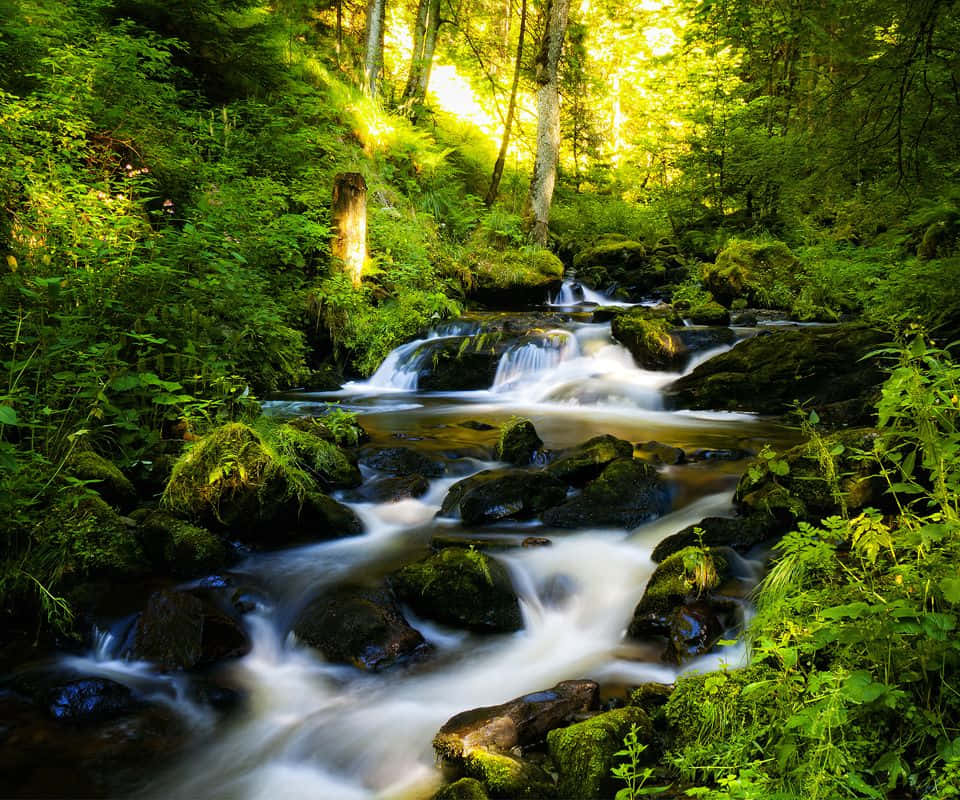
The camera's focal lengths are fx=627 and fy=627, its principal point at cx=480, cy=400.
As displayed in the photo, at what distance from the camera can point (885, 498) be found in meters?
3.71

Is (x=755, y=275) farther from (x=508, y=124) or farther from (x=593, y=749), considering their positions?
(x=593, y=749)

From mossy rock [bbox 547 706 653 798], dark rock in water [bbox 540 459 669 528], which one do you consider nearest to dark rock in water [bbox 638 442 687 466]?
dark rock in water [bbox 540 459 669 528]

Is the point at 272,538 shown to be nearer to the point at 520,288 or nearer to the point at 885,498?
the point at 885,498

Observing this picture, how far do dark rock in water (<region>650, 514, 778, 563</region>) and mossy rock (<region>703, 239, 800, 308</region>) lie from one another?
8.80 m

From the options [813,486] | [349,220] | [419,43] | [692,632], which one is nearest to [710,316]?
[349,220]

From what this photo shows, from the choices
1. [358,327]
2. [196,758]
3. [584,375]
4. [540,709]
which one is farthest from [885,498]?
[358,327]

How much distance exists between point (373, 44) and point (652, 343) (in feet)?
31.0

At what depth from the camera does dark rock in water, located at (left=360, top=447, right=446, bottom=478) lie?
595cm

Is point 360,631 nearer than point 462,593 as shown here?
Yes

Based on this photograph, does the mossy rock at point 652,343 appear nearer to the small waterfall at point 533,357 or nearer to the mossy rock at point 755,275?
the small waterfall at point 533,357

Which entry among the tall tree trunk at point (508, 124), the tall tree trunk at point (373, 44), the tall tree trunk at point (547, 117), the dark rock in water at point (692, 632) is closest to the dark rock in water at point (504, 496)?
the dark rock in water at point (692, 632)

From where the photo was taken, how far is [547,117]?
1408 centimetres

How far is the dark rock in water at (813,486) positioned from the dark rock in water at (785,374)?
9.36 feet

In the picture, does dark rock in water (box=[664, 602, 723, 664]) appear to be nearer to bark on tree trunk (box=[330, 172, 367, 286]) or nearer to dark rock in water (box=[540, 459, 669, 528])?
dark rock in water (box=[540, 459, 669, 528])
